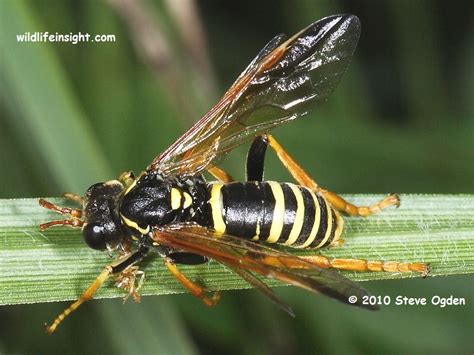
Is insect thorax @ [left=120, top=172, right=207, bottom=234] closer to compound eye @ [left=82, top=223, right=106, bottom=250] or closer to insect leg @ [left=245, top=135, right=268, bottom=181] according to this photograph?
compound eye @ [left=82, top=223, right=106, bottom=250]

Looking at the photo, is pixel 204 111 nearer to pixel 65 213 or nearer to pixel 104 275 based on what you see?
pixel 65 213

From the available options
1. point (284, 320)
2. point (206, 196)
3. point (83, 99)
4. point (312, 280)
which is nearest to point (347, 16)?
point (206, 196)

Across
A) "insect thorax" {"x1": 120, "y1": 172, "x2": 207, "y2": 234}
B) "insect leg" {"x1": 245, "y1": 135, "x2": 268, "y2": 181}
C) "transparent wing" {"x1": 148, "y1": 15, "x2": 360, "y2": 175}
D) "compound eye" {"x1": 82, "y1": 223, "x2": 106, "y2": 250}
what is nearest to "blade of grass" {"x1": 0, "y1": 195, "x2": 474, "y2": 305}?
"compound eye" {"x1": 82, "y1": 223, "x2": 106, "y2": 250}

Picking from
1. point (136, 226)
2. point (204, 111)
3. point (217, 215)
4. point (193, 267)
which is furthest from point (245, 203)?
point (204, 111)

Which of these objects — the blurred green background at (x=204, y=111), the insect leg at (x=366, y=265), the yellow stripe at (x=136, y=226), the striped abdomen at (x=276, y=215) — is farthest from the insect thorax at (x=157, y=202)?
the blurred green background at (x=204, y=111)

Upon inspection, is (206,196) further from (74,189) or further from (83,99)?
(83,99)

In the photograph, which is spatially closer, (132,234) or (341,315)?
(132,234)

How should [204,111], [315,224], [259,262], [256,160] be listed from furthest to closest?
[204,111] → [256,160] → [315,224] → [259,262]
